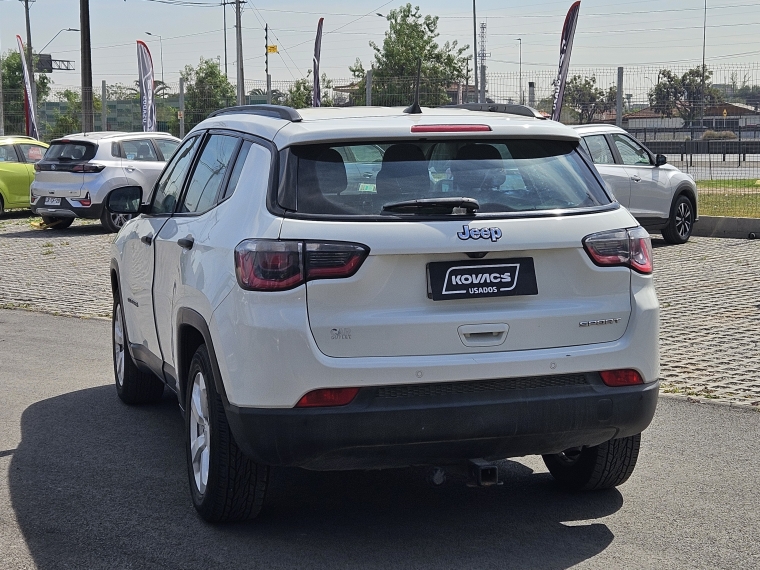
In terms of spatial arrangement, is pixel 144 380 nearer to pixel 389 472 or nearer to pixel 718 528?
pixel 389 472

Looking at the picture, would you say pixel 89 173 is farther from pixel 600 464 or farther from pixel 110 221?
pixel 600 464

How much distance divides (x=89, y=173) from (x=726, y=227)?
11195mm

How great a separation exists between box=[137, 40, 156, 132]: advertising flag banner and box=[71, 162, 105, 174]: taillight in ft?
33.5

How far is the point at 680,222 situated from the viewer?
16.4 metres

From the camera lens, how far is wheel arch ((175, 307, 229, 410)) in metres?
4.46

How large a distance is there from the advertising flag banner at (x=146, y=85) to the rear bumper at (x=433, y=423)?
2655 centimetres

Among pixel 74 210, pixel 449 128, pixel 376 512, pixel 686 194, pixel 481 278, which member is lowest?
pixel 376 512

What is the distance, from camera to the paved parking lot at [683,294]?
25.9 ft

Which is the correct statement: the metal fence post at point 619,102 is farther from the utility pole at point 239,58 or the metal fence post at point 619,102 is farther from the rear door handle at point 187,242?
the rear door handle at point 187,242

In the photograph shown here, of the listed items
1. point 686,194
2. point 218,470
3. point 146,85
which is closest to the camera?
point 218,470

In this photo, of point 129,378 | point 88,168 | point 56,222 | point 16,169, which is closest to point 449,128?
point 129,378

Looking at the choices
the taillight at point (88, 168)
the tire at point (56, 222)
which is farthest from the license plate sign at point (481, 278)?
the tire at point (56, 222)

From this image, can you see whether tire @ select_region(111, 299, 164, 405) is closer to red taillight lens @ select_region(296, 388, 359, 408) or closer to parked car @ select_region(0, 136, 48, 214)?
red taillight lens @ select_region(296, 388, 359, 408)

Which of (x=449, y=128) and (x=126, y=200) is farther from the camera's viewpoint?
(x=126, y=200)
